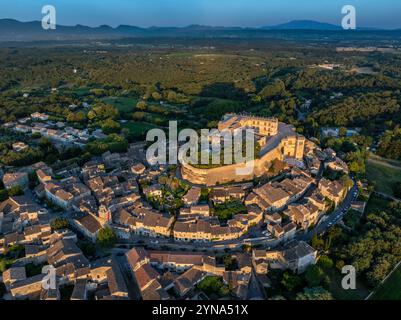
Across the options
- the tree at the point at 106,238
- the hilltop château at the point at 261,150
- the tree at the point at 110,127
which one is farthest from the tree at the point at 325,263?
the tree at the point at 110,127

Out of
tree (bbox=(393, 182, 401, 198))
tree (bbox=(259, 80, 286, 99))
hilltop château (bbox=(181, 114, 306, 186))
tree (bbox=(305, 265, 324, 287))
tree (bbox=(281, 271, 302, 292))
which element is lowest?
tree (bbox=(281, 271, 302, 292))

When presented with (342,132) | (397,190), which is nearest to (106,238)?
(397,190)

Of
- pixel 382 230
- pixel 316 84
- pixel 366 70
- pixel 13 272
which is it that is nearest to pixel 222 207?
pixel 382 230

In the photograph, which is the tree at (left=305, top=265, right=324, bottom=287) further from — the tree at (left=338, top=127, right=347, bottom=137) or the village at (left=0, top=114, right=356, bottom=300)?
the tree at (left=338, top=127, right=347, bottom=137)

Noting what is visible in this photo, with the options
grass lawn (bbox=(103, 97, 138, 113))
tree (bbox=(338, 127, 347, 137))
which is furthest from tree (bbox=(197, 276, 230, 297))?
grass lawn (bbox=(103, 97, 138, 113))

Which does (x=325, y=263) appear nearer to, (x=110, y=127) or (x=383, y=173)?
(x=383, y=173)

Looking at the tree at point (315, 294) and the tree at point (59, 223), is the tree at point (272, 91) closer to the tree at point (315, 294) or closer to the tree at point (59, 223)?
the tree at point (59, 223)

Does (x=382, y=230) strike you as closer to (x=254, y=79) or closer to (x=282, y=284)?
(x=282, y=284)
